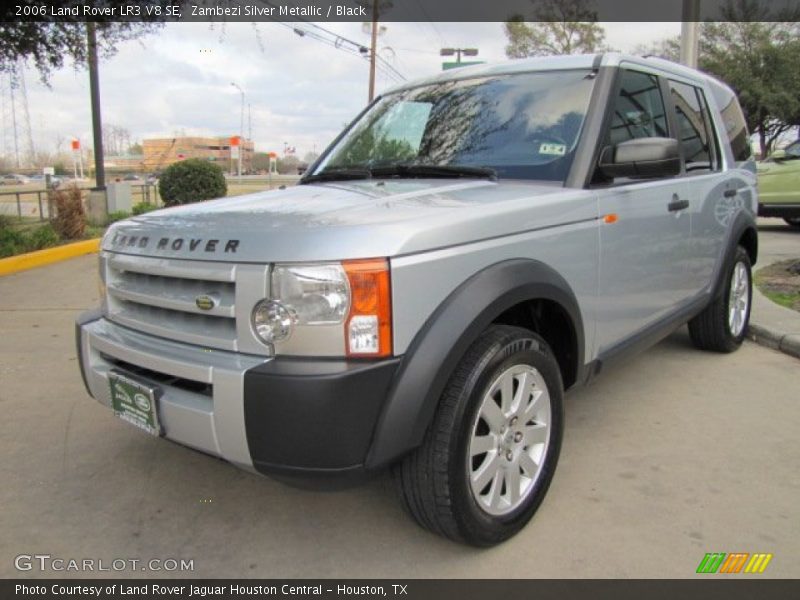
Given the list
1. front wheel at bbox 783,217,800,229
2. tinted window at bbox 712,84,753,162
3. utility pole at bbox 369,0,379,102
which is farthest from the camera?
utility pole at bbox 369,0,379,102

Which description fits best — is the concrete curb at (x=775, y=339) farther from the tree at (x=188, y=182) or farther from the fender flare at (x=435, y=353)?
the tree at (x=188, y=182)

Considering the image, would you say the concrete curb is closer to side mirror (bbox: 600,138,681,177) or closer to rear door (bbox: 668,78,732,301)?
rear door (bbox: 668,78,732,301)

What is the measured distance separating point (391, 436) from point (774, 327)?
4315mm

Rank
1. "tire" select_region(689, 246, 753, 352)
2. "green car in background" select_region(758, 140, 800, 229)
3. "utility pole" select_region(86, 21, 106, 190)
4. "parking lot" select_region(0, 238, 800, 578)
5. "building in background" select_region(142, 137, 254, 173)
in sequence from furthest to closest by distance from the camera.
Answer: "building in background" select_region(142, 137, 254, 173)
"utility pole" select_region(86, 21, 106, 190)
"green car in background" select_region(758, 140, 800, 229)
"tire" select_region(689, 246, 753, 352)
"parking lot" select_region(0, 238, 800, 578)

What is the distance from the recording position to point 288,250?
2.09 metres

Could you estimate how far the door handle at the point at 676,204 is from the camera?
3.57 meters

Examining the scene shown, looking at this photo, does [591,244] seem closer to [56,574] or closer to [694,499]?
[694,499]

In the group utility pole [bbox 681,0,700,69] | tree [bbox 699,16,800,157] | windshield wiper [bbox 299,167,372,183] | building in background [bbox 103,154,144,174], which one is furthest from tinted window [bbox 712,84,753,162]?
building in background [bbox 103,154,144,174]

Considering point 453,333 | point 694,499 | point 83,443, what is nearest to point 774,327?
point 694,499

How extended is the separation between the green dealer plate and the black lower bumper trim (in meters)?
0.47

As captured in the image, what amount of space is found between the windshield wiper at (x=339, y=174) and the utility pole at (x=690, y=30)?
320 inches

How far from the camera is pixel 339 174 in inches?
137

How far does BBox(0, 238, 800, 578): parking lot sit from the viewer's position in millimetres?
2477

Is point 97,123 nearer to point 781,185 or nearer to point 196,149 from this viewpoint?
point 781,185
